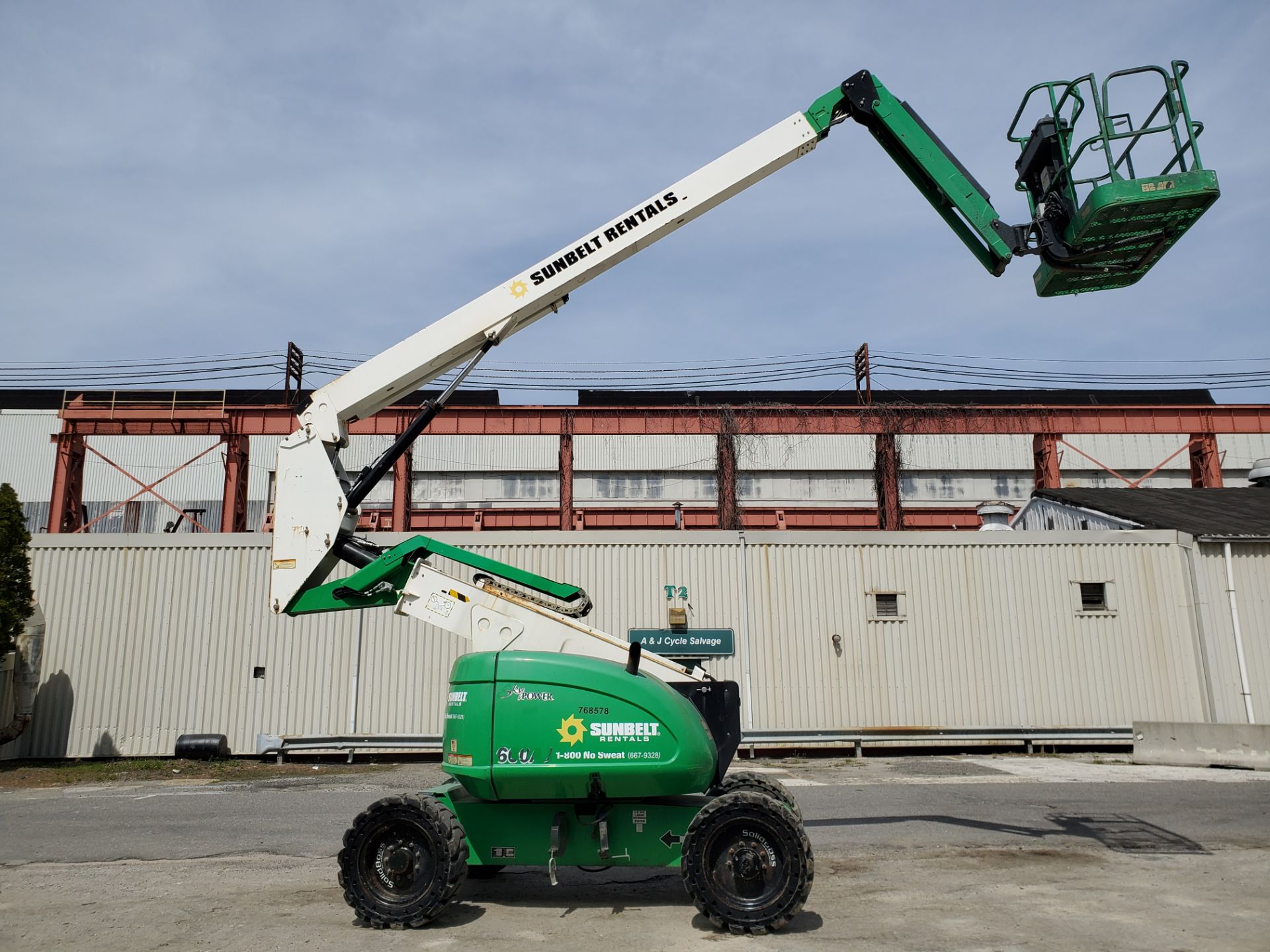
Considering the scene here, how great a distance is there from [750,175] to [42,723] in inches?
638

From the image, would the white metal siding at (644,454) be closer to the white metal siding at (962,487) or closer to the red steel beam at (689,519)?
the red steel beam at (689,519)

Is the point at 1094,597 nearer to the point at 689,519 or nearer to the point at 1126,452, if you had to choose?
the point at 689,519

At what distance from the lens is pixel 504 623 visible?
7.33 m

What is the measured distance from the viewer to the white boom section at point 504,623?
725 centimetres

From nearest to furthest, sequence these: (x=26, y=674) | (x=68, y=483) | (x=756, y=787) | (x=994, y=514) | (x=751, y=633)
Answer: (x=756, y=787)
(x=26, y=674)
(x=751, y=633)
(x=994, y=514)
(x=68, y=483)

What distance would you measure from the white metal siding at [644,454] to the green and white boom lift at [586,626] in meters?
33.3

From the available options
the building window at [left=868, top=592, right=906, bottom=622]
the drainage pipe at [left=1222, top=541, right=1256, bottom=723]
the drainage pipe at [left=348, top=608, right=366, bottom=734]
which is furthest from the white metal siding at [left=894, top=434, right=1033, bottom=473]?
the drainage pipe at [left=348, top=608, right=366, bottom=734]

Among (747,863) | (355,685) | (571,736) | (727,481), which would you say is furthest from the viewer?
(727,481)

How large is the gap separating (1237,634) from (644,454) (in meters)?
27.8

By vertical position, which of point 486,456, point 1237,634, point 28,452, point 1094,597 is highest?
point 28,452

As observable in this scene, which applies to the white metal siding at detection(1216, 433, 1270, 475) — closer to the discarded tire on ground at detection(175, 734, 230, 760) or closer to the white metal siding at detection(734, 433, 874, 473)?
the white metal siding at detection(734, 433, 874, 473)

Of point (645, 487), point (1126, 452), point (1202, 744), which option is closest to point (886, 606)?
point (1202, 744)

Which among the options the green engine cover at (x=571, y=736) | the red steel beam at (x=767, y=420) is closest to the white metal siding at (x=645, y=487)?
the red steel beam at (x=767, y=420)

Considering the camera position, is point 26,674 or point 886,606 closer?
point 26,674
